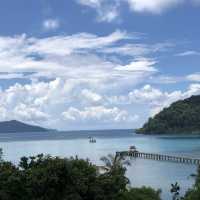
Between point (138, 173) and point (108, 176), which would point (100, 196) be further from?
point (138, 173)

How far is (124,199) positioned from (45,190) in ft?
30.4

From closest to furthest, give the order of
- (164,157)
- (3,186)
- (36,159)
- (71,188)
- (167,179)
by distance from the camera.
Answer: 1. (71,188)
2. (3,186)
3. (36,159)
4. (167,179)
5. (164,157)

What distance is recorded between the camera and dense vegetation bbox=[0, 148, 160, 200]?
45.5m

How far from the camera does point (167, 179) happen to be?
11112 centimetres

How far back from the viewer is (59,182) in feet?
151

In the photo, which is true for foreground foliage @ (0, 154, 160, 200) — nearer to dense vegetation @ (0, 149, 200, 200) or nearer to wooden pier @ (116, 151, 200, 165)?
dense vegetation @ (0, 149, 200, 200)

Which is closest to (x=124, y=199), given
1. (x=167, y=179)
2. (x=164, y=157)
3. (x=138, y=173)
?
(x=167, y=179)

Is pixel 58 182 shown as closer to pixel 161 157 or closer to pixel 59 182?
pixel 59 182

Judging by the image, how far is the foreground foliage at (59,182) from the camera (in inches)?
1790

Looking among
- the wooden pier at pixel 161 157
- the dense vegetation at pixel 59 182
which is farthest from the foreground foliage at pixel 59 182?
the wooden pier at pixel 161 157

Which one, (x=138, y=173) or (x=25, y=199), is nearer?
(x=25, y=199)

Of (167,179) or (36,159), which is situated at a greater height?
(36,159)

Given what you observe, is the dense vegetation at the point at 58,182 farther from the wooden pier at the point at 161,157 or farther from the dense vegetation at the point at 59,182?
the wooden pier at the point at 161,157

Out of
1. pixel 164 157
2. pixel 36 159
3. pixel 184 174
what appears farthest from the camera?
pixel 164 157
